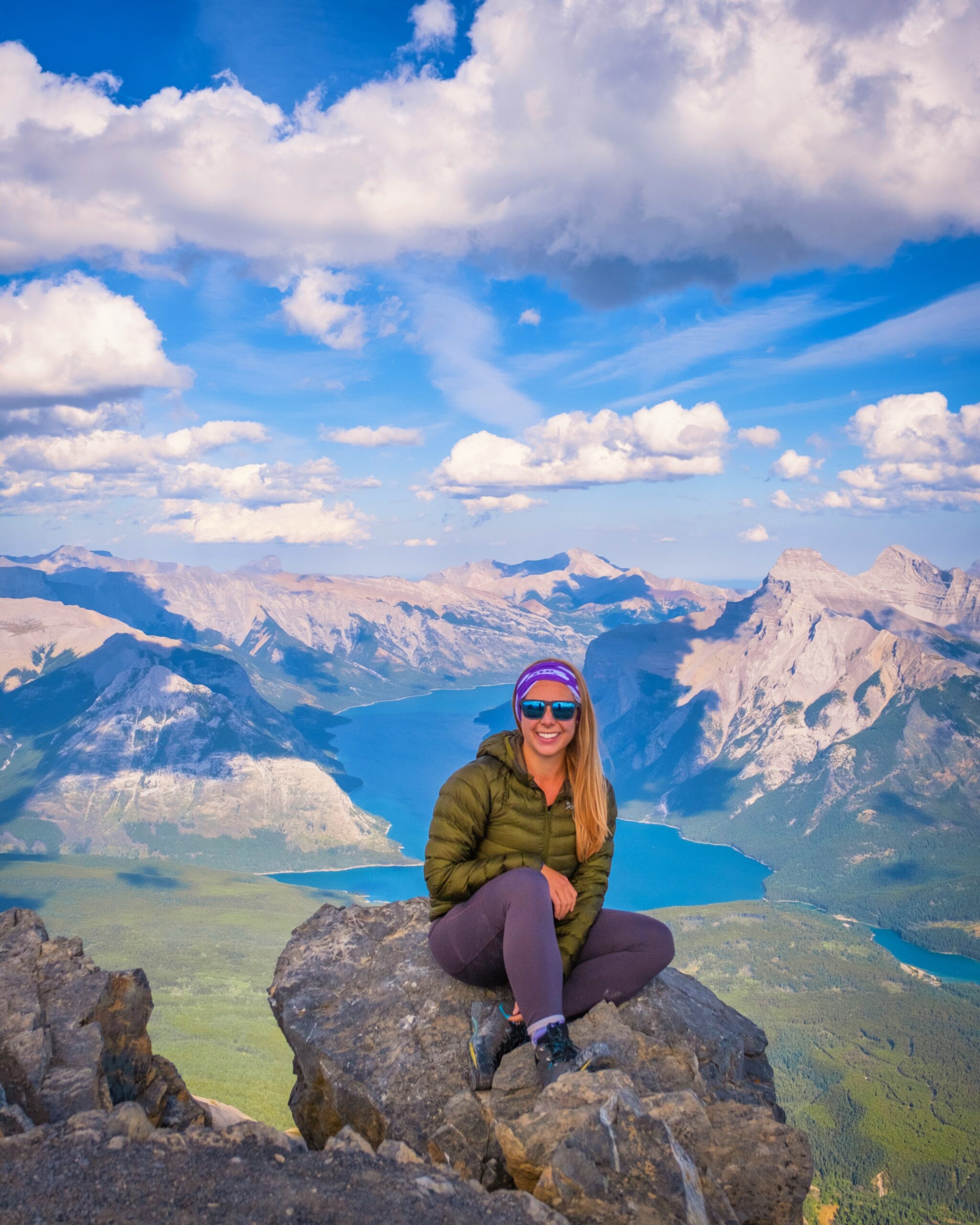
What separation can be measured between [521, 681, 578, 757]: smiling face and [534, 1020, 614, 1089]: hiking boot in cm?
262

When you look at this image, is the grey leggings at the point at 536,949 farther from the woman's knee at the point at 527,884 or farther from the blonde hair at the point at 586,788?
the blonde hair at the point at 586,788

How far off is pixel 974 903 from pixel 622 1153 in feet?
736

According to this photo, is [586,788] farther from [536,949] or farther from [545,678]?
[536,949]

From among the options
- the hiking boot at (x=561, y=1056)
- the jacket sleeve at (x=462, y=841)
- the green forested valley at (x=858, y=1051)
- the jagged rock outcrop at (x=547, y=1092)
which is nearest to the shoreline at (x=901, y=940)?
the green forested valley at (x=858, y=1051)

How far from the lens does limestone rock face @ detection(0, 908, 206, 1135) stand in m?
7.31

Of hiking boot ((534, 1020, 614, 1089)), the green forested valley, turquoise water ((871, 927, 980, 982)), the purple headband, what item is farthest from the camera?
turquoise water ((871, 927, 980, 982))

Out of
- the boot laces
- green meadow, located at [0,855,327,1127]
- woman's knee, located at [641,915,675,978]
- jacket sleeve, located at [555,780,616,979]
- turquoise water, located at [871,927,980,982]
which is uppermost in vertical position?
jacket sleeve, located at [555,780,616,979]

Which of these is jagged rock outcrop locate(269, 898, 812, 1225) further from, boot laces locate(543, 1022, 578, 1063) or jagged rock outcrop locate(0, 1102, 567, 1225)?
jagged rock outcrop locate(0, 1102, 567, 1225)

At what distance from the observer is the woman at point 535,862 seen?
7957 millimetres

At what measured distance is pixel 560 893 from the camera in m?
8.05

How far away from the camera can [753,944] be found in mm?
165375

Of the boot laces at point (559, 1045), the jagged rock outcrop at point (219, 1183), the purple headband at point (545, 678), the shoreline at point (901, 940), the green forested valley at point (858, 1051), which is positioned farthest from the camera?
the shoreline at point (901, 940)

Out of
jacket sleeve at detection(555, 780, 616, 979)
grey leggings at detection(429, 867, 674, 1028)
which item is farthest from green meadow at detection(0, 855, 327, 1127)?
jacket sleeve at detection(555, 780, 616, 979)

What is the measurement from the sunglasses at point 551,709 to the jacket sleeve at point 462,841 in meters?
0.80
